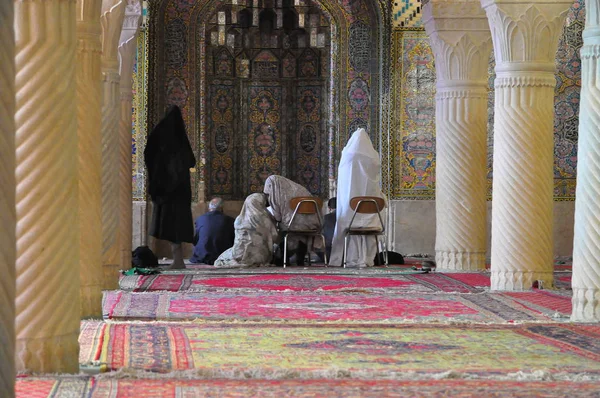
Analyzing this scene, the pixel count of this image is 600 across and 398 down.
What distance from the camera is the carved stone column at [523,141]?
381 inches

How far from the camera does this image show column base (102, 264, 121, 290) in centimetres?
934

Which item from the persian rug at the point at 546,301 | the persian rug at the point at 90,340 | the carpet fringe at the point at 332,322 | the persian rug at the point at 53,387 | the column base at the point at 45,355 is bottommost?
the persian rug at the point at 546,301

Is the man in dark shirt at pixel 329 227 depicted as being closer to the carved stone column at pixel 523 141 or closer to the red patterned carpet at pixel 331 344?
the red patterned carpet at pixel 331 344

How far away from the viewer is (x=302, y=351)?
18.8 ft

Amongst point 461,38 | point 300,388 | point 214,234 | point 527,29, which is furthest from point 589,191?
point 214,234

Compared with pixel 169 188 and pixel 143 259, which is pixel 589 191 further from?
pixel 143 259

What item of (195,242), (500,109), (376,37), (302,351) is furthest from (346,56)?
(302,351)

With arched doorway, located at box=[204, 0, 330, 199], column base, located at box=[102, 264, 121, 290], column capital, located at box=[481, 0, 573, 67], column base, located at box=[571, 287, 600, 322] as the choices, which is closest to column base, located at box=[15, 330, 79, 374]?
column base, located at box=[571, 287, 600, 322]

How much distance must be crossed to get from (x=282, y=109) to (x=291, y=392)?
41.1 ft

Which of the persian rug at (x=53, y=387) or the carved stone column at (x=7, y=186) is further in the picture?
the persian rug at (x=53, y=387)

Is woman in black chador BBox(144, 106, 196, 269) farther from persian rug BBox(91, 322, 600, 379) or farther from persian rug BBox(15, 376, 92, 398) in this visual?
persian rug BBox(15, 376, 92, 398)

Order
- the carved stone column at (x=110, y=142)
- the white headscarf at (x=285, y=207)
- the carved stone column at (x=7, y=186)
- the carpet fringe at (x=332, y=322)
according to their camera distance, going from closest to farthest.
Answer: the carved stone column at (x=7, y=186)
the carpet fringe at (x=332, y=322)
the carved stone column at (x=110, y=142)
the white headscarf at (x=285, y=207)

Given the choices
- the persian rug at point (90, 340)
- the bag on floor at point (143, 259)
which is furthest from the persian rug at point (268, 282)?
the persian rug at point (90, 340)

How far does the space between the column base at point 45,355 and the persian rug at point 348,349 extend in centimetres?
23
